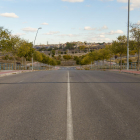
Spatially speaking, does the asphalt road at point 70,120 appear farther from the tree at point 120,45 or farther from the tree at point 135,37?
the tree at point 120,45

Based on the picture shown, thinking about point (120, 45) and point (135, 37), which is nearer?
point (135, 37)

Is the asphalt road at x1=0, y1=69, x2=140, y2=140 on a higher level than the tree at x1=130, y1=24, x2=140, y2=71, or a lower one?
lower

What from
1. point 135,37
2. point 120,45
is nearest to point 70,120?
point 135,37

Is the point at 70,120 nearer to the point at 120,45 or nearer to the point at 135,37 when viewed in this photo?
the point at 135,37

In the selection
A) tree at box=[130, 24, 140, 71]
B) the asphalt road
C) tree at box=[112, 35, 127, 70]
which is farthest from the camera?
tree at box=[112, 35, 127, 70]

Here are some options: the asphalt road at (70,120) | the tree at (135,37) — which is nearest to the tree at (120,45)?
the tree at (135,37)

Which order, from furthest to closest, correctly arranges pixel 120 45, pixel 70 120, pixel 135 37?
1. pixel 120 45
2. pixel 135 37
3. pixel 70 120

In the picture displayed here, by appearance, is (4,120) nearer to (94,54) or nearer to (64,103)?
(64,103)

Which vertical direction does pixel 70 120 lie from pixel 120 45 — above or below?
below

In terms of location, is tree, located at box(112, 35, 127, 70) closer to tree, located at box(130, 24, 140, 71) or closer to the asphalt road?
tree, located at box(130, 24, 140, 71)

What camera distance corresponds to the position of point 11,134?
12.8ft

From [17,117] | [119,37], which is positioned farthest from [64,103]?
[119,37]

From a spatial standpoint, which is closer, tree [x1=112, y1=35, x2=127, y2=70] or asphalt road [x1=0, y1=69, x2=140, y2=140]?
asphalt road [x1=0, y1=69, x2=140, y2=140]

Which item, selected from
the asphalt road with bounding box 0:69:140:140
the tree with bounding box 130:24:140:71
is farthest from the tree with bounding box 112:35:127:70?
the asphalt road with bounding box 0:69:140:140
